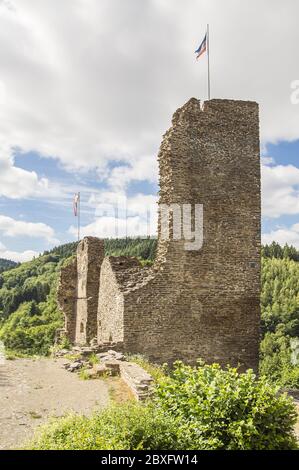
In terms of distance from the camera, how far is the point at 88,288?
64.8 feet

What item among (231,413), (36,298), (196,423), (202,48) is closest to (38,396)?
(196,423)

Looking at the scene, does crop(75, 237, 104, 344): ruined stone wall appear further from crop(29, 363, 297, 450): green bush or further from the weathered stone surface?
crop(29, 363, 297, 450): green bush

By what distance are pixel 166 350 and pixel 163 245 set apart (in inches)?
133

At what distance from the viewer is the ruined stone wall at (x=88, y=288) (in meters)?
19.2

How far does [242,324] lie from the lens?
1520 cm

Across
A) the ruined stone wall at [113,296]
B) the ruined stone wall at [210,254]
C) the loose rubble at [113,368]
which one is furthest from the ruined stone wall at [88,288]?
the ruined stone wall at [210,254]

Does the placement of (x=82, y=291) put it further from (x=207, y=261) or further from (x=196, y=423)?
(x=196, y=423)

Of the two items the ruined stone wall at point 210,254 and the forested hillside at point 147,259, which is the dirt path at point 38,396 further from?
the forested hillside at point 147,259

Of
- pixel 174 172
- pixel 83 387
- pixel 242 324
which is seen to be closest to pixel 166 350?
pixel 242 324

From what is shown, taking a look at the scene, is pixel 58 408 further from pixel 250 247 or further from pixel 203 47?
pixel 203 47

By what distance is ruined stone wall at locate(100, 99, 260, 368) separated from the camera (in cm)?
1430

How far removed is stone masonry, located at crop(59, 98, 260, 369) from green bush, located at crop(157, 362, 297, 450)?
293 inches

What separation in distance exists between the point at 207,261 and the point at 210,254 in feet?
0.85
